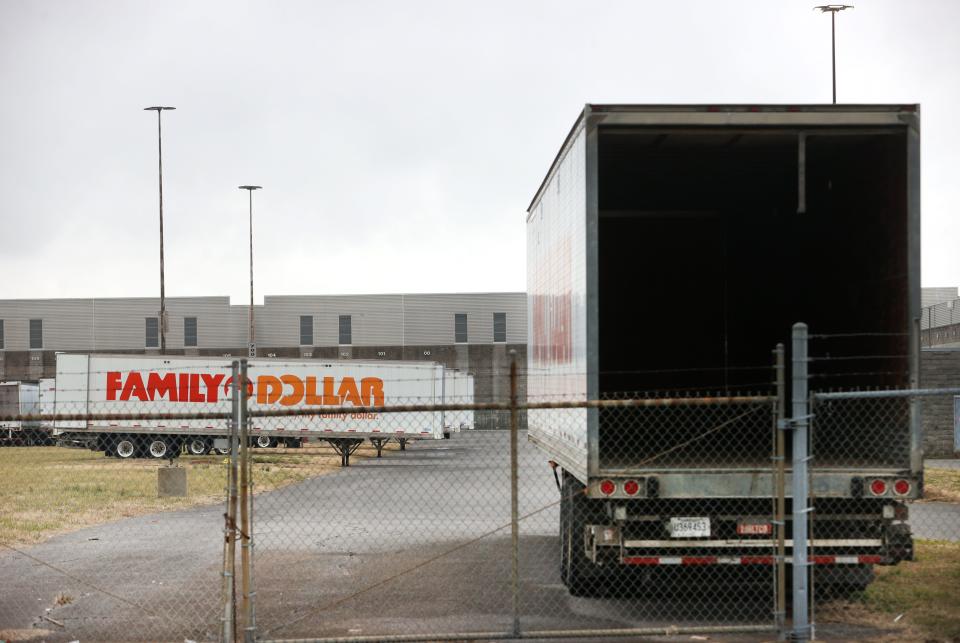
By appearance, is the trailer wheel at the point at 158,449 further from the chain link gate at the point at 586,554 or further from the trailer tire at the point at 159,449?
the chain link gate at the point at 586,554

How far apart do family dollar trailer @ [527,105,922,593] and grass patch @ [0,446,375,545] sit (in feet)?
27.2

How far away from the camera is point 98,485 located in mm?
23641

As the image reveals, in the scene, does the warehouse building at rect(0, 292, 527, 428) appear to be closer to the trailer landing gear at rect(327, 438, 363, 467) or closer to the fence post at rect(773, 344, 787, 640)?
the trailer landing gear at rect(327, 438, 363, 467)

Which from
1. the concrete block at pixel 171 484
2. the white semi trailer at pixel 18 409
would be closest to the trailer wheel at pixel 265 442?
the white semi trailer at pixel 18 409

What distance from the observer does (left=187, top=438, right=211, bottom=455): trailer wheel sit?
1441 inches

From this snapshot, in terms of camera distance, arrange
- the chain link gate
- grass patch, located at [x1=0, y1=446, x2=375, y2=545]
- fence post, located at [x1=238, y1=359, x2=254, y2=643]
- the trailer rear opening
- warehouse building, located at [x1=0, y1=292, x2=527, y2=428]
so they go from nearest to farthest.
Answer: fence post, located at [x1=238, y1=359, x2=254, y2=643]
the chain link gate
the trailer rear opening
grass patch, located at [x1=0, y1=446, x2=375, y2=545]
warehouse building, located at [x1=0, y1=292, x2=527, y2=428]

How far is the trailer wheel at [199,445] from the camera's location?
36.6 metres

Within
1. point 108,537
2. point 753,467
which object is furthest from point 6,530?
point 753,467

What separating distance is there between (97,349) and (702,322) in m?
63.3

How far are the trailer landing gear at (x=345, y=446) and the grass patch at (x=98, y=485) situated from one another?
353 millimetres

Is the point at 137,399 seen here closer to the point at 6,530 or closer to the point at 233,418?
the point at 6,530

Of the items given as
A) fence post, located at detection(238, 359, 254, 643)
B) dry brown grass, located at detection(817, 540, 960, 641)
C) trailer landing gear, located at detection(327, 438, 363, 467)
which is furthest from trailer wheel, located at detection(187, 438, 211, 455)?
fence post, located at detection(238, 359, 254, 643)

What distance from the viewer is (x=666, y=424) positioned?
480 inches

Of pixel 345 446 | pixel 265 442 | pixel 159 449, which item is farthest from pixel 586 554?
pixel 265 442
